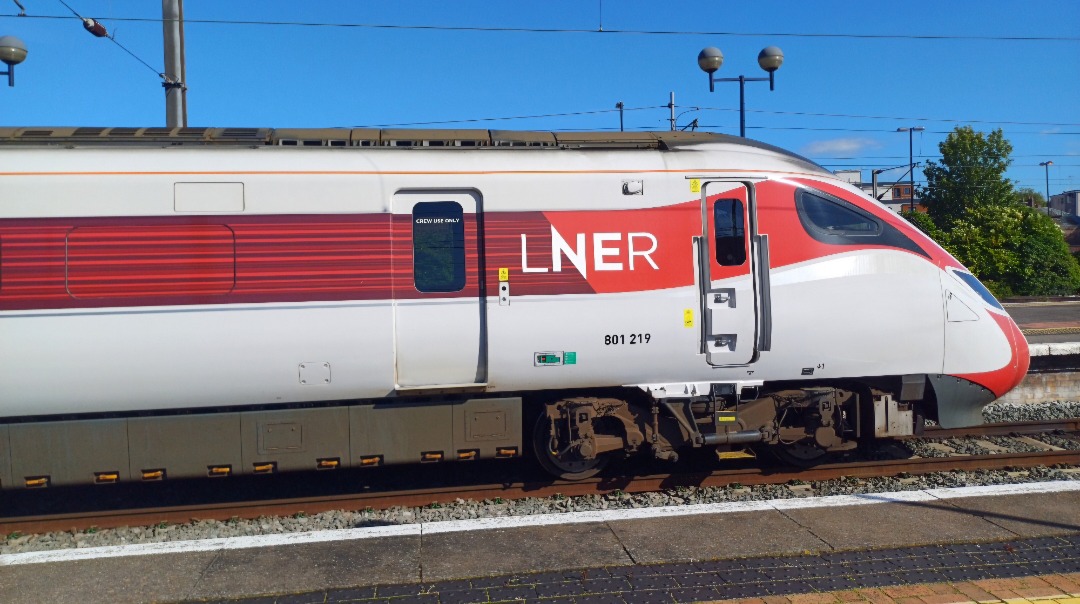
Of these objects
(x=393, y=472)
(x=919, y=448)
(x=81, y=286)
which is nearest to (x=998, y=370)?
(x=919, y=448)

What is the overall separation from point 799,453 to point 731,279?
2229 mm

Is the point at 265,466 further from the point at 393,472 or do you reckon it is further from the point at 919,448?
the point at 919,448

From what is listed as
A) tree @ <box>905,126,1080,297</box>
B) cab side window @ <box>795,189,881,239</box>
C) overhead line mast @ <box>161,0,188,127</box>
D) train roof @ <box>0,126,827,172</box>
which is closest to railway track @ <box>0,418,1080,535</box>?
cab side window @ <box>795,189,881,239</box>

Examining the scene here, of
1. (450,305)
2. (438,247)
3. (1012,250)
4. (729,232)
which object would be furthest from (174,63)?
(1012,250)

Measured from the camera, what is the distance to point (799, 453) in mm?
7895

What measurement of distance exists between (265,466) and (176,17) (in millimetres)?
7023

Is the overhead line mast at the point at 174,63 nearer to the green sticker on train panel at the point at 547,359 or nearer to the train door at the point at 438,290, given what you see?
the train door at the point at 438,290

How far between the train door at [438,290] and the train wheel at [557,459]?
0.89 m

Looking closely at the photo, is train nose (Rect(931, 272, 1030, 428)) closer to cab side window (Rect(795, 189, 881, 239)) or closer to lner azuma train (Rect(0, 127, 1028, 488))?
lner azuma train (Rect(0, 127, 1028, 488))

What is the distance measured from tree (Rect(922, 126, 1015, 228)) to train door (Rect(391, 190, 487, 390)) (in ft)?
166

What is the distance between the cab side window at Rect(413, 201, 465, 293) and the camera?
6.60 metres

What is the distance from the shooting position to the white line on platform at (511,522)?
5598 mm

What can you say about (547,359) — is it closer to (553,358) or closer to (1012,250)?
(553,358)

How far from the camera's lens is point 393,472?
26.9 ft
